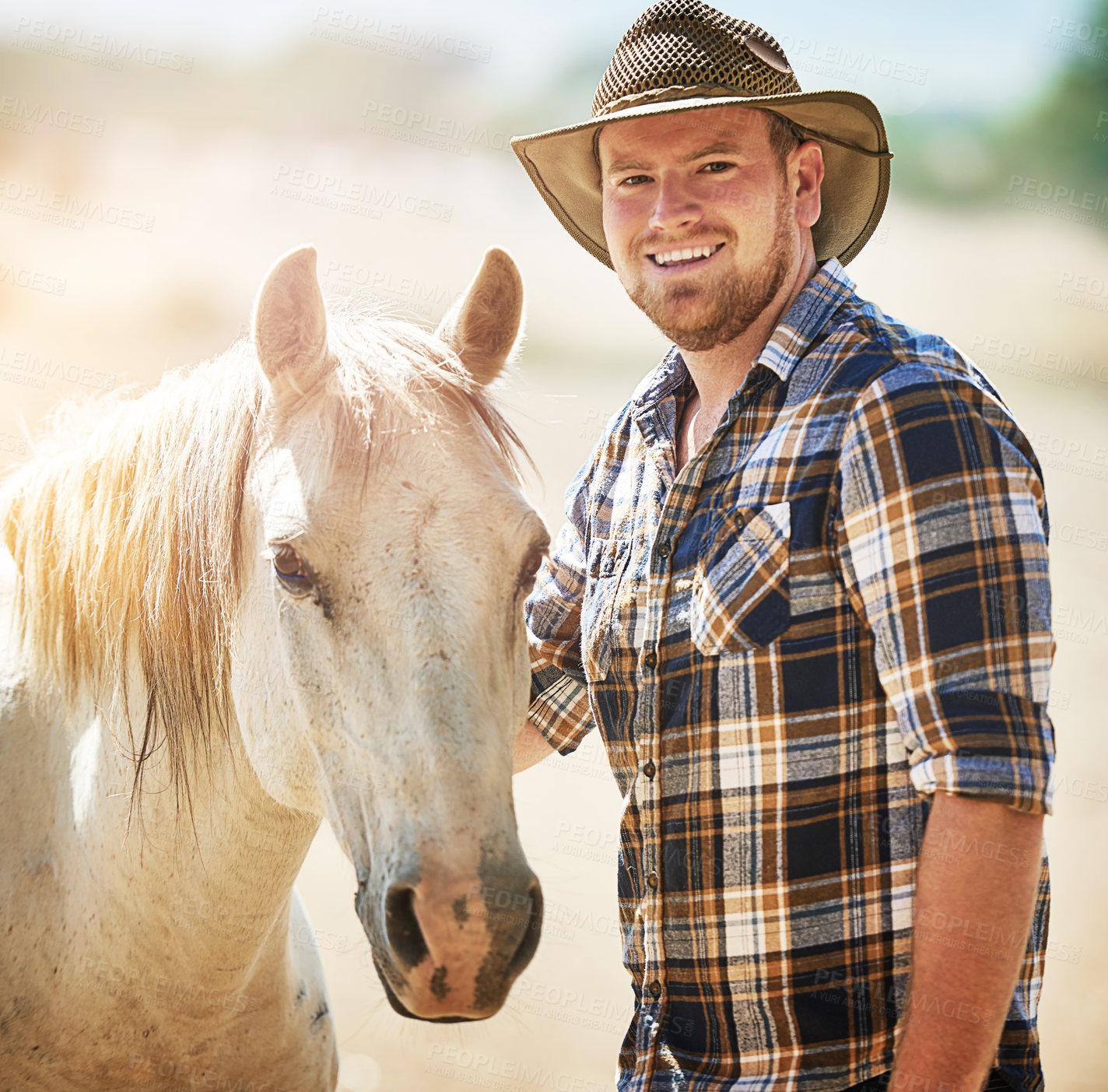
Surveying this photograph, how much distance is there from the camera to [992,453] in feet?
4.97

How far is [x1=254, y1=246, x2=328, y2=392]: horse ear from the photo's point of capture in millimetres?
1751

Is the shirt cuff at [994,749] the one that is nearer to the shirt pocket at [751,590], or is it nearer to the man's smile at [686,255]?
the shirt pocket at [751,590]

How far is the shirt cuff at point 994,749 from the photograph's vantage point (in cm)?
142

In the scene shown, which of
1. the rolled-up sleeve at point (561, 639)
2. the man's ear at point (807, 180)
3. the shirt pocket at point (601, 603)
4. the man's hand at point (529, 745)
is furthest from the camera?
the man's hand at point (529, 745)

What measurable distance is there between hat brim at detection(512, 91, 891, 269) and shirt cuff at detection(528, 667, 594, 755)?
103 centimetres

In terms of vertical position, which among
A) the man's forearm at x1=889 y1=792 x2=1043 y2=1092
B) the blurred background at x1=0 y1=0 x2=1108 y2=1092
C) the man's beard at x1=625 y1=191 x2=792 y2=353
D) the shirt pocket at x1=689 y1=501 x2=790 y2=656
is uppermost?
the blurred background at x1=0 y1=0 x2=1108 y2=1092

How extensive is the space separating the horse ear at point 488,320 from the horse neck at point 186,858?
0.87 meters

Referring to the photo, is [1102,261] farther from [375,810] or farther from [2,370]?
[375,810]

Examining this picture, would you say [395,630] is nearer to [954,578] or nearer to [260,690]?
[260,690]

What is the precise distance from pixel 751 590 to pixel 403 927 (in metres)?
0.76

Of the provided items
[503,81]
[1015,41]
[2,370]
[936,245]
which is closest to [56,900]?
[2,370]

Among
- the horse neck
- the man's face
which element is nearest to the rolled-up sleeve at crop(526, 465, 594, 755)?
the man's face

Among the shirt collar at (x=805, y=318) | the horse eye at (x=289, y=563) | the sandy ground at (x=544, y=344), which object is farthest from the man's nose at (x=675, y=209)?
the sandy ground at (x=544, y=344)

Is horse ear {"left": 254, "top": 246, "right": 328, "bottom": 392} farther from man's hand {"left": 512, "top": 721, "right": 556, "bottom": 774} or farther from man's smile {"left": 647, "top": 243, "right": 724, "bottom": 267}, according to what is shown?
man's hand {"left": 512, "top": 721, "right": 556, "bottom": 774}
